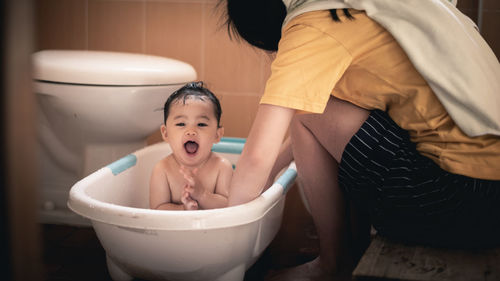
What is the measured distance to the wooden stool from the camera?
76 centimetres

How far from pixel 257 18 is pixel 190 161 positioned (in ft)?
1.56

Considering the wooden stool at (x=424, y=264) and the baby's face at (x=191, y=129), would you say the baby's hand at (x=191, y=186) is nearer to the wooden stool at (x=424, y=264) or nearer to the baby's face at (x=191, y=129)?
the baby's face at (x=191, y=129)

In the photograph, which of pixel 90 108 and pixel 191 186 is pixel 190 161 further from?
pixel 90 108

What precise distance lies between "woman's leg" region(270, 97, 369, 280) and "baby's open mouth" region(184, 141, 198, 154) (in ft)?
0.92

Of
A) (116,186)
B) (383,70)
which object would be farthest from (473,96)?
(116,186)

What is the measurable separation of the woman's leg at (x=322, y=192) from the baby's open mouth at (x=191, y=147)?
28 cm

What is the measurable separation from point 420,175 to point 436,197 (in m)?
0.05

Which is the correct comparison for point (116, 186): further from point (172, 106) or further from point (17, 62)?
point (17, 62)

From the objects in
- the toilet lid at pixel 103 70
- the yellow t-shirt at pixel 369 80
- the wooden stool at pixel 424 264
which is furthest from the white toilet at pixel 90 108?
the wooden stool at pixel 424 264

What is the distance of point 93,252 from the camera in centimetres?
137

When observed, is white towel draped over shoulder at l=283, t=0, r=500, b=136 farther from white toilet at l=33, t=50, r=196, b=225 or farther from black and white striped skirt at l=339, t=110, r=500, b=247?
white toilet at l=33, t=50, r=196, b=225

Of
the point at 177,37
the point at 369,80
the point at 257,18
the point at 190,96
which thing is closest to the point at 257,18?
the point at 257,18

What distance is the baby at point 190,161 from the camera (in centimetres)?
129

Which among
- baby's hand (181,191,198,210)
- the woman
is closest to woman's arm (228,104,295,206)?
the woman
